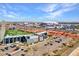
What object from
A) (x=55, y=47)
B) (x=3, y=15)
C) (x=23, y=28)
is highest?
(x=3, y=15)

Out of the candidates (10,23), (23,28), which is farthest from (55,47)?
→ (10,23)

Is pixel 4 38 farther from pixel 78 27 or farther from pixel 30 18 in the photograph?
pixel 78 27

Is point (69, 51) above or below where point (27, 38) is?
below

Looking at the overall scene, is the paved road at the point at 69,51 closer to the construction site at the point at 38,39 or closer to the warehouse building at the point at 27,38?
the construction site at the point at 38,39

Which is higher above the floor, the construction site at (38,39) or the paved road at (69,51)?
the construction site at (38,39)

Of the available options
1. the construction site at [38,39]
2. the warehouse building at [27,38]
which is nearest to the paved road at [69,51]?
the construction site at [38,39]

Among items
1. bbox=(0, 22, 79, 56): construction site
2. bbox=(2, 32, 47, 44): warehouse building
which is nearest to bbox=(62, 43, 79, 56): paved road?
bbox=(0, 22, 79, 56): construction site

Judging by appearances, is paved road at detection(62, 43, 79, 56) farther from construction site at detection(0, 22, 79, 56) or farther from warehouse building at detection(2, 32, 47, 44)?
warehouse building at detection(2, 32, 47, 44)

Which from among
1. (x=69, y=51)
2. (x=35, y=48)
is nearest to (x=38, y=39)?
(x=35, y=48)

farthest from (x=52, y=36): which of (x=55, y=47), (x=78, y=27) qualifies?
(x=78, y=27)

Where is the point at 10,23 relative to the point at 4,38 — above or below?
above

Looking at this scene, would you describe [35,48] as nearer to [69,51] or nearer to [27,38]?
[27,38]
